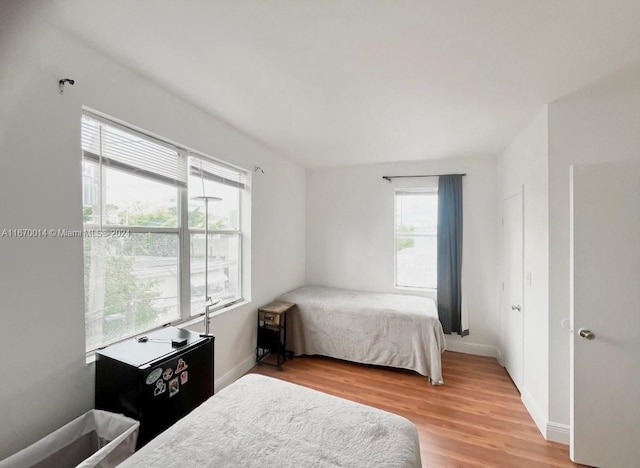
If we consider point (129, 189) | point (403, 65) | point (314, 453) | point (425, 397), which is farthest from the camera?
point (425, 397)

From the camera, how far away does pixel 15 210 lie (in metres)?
1.24

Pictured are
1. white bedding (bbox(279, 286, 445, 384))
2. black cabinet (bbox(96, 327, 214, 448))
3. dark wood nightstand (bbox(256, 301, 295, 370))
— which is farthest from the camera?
dark wood nightstand (bbox(256, 301, 295, 370))

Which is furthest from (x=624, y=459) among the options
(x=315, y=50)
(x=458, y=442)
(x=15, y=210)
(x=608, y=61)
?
(x=15, y=210)

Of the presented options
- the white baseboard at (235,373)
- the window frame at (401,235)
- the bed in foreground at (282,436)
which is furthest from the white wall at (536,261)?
the white baseboard at (235,373)

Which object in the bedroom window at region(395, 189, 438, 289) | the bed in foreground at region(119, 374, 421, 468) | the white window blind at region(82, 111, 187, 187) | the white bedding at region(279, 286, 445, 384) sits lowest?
the white bedding at region(279, 286, 445, 384)

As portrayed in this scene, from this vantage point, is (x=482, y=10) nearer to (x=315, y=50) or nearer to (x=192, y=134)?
(x=315, y=50)

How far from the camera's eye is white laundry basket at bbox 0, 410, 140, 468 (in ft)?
3.67

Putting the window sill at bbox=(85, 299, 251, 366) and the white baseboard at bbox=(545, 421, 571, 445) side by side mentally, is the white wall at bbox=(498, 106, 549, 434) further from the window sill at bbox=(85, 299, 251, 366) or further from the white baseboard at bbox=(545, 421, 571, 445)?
the window sill at bbox=(85, 299, 251, 366)

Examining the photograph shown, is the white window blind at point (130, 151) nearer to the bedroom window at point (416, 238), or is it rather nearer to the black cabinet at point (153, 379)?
the black cabinet at point (153, 379)

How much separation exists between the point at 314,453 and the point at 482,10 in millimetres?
2075

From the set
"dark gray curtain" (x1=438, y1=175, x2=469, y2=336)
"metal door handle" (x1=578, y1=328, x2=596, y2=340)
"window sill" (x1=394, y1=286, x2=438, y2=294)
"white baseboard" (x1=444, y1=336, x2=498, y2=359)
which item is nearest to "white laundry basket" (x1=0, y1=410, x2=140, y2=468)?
"metal door handle" (x1=578, y1=328, x2=596, y2=340)

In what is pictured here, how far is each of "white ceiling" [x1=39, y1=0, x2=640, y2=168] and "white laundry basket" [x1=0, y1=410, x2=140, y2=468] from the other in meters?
1.72

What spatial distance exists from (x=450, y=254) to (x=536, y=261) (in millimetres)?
1263

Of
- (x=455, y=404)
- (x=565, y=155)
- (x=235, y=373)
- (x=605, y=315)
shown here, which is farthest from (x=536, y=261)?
(x=235, y=373)
